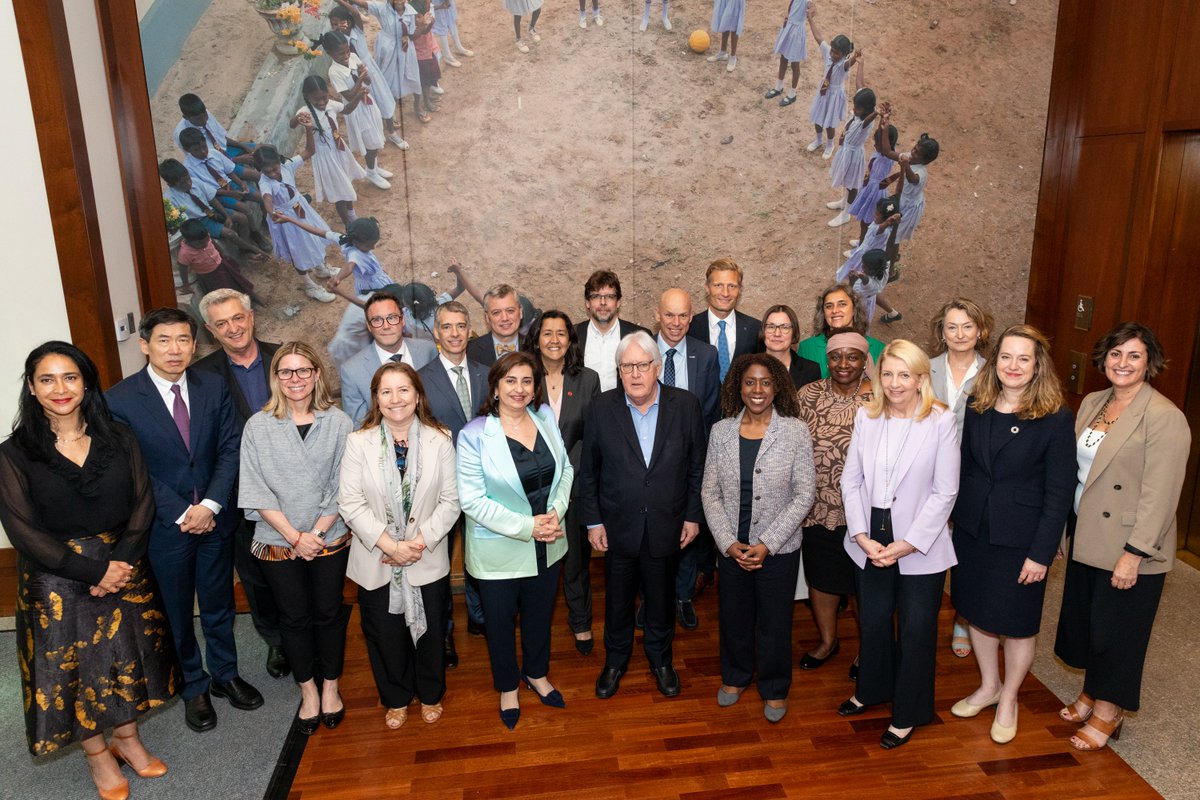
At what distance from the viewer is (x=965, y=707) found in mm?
3803

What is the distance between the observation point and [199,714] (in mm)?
3812

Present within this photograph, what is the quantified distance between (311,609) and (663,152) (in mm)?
3940

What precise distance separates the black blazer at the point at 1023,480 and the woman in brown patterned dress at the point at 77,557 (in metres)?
3.43

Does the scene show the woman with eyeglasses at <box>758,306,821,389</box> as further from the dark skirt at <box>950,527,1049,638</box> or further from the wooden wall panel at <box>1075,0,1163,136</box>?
the wooden wall panel at <box>1075,0,1163,136</box>

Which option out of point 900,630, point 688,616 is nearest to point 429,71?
point 688,616

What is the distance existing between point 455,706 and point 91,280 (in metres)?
3.13

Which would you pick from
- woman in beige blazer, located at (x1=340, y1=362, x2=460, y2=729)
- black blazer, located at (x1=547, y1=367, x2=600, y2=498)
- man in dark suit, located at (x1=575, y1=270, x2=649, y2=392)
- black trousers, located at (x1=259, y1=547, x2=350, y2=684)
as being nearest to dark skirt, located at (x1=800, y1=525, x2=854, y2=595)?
black blazer, located at (x1=547, y1=367, x2=600, y2=498)

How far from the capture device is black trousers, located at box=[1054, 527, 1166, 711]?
338 centimetres

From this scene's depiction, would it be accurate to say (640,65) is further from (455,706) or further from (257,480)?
(455,706)

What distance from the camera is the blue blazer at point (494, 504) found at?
3.50 m

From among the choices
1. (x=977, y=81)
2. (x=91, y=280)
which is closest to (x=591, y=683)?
(x=91, y=280)

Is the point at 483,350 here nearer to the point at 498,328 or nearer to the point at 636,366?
the point at 498,328

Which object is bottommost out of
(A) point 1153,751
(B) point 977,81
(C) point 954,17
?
(A) point 1153,751

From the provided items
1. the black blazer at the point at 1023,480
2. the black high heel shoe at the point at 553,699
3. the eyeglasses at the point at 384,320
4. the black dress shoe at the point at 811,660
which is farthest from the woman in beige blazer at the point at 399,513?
the black blazer at the point at 1023,480
